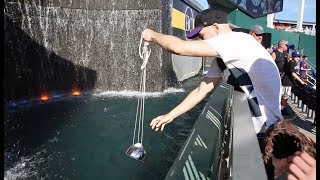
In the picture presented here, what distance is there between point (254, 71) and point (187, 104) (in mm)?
949

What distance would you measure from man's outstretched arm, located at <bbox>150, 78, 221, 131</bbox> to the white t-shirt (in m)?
0.73

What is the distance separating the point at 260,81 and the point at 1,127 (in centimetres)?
388

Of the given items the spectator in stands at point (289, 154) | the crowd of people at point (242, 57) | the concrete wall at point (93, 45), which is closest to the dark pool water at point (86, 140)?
the concrete wall at point (93, 45)

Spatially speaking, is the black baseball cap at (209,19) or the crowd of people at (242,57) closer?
the crowd of people at (242,57)

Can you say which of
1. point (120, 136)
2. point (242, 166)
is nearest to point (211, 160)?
point (242, 166)

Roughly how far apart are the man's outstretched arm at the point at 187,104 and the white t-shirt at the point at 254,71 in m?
0.73

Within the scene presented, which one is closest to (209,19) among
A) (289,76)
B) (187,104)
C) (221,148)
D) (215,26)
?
(215,26)

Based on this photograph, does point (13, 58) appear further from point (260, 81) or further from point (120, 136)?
point (260, 81)

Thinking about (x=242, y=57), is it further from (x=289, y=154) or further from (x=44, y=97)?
(x=44, y=97)

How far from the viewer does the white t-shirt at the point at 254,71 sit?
8.91ft

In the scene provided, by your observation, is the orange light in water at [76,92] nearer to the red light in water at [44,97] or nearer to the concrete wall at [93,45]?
the concrete wall at [93,45]

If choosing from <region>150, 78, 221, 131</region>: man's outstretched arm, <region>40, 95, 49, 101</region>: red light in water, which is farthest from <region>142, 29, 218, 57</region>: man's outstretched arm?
<region>40, 95, 49, 101</region>: red light in water

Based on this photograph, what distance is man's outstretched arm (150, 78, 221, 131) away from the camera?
3.42 metres

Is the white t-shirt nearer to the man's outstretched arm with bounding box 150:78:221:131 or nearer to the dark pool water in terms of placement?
the man's outstretched arm with bounding box 150:78:221:131
